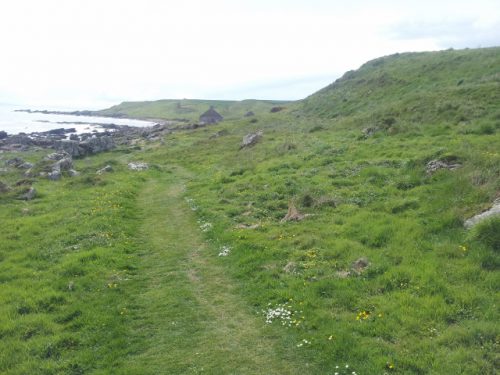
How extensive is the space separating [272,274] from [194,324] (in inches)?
151

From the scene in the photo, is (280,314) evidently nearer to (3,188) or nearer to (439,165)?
(439,165)

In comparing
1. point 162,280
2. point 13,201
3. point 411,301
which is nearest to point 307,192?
point 162,280

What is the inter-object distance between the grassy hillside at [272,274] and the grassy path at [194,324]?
0.19ft

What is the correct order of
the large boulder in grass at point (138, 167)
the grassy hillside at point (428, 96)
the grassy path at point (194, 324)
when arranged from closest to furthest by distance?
the grassy path at point (194, 324)
the grassy hillside at point (428, 96)
the large boulder in grass at point (138, 167)

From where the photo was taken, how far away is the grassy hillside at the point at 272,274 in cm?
1066

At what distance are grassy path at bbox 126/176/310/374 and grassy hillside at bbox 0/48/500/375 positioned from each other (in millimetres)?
59

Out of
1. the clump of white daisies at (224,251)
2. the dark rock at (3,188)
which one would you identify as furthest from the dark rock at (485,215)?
the dark rock at (3,188)

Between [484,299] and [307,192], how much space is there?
42.6 ft

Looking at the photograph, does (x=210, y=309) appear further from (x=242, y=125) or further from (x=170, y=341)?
(x=242, y=125)

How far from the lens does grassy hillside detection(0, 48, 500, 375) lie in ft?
35.0

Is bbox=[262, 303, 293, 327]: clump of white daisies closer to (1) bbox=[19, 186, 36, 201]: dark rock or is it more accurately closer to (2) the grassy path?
(2) the grassy path

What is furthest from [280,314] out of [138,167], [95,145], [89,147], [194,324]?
[95,145]

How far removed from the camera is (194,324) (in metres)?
12.6

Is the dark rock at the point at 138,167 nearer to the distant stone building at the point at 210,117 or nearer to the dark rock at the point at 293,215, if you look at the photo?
the dark rock at the point at 293,215
